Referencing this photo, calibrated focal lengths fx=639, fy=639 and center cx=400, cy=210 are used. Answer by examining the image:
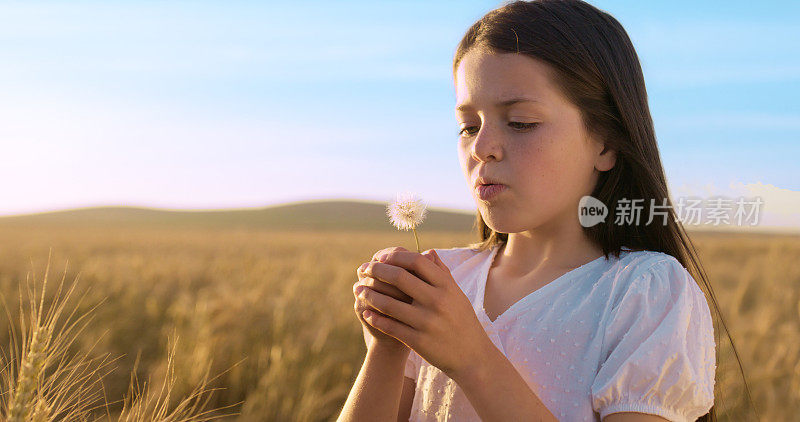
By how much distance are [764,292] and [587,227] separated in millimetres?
5752

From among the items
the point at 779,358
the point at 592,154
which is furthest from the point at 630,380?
the point at 779,358

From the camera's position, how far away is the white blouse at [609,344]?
1.14 metres

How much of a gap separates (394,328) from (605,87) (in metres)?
0.73

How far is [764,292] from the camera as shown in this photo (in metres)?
6.16

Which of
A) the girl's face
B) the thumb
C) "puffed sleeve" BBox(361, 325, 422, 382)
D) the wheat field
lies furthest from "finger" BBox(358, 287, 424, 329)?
the wheat field

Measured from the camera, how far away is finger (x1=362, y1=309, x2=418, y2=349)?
1049mm

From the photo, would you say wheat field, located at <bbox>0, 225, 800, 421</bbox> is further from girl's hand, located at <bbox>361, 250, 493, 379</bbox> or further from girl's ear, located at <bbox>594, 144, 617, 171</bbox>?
girl's hand, located at <bbox>361, 250, 493, 379</bbox>

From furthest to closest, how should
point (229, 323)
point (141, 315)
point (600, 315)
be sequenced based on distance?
point (141, 315) < point (229, 323) < point (600, 315)

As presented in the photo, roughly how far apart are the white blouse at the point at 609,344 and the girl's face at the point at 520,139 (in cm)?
18

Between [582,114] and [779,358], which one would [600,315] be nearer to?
[582,114]

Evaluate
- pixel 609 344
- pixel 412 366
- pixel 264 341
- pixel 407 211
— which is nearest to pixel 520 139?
pixel 407 211

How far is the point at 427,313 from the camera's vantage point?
1039 millimetres

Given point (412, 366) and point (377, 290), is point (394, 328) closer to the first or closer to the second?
point (377, 290)

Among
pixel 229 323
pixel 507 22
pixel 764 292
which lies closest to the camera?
pixel 507 22
